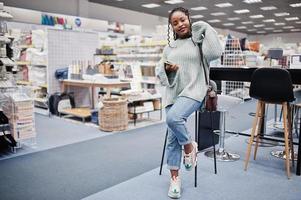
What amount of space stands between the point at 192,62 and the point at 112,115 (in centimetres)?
248

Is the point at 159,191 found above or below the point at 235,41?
below

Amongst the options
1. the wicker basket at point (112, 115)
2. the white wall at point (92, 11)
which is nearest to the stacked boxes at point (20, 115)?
the wicker basket at point (112, 115)

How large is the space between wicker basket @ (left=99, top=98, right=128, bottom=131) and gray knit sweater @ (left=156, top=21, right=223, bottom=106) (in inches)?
88.5

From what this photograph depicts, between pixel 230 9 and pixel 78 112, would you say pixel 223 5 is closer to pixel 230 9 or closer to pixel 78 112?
pixel 230 9

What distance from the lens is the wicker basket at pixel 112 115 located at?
168 inches

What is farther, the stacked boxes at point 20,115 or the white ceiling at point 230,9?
the white ceiling at point 230,9

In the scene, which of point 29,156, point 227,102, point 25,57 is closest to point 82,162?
point 29,156

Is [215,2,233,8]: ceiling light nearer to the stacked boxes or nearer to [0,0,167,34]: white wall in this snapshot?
[0,0,167,34]: white wall

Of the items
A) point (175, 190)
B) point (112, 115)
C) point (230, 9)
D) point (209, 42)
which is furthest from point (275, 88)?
point (230, 9)

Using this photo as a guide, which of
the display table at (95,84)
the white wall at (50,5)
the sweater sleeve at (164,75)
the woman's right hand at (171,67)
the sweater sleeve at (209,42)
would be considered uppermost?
the white wall at (50,5)

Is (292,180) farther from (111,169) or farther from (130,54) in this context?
(130,54)

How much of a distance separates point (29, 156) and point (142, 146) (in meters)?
1.32

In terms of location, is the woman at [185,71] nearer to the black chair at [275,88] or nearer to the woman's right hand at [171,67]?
the woman's right hand at [171,67]

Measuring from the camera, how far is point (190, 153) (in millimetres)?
2156
